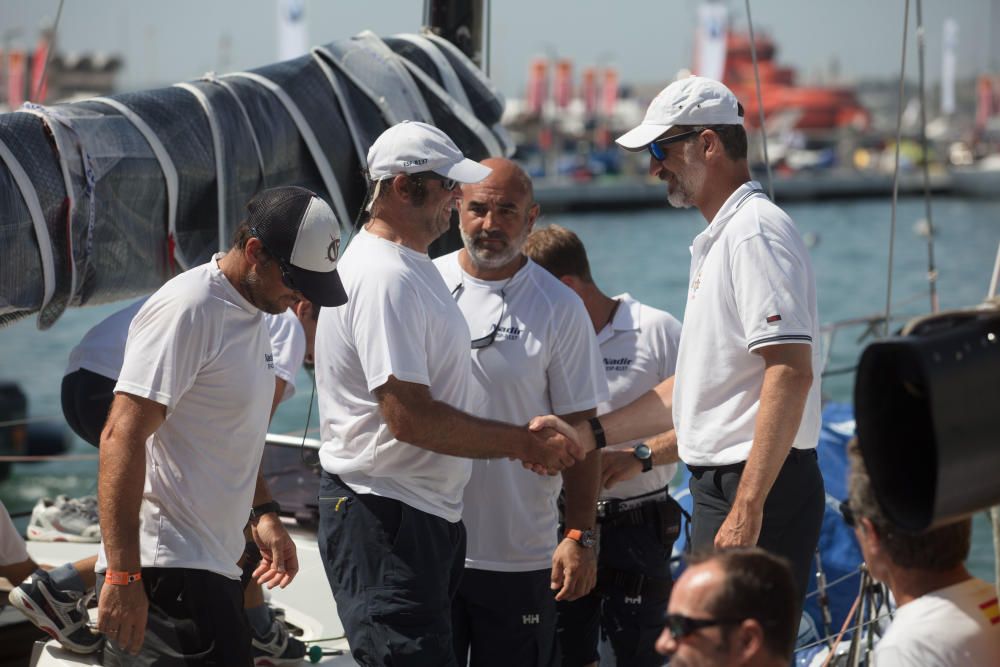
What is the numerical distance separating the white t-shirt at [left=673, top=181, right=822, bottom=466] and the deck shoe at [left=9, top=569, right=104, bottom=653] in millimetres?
1615

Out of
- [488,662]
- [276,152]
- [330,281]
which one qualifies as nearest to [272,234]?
[330,281]

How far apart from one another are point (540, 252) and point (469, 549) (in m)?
1.05

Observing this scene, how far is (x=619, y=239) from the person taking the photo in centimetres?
4456

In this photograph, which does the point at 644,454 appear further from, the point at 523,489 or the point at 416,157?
the point at 416,157

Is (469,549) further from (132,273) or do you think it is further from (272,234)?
(132,273)

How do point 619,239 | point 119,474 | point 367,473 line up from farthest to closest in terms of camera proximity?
point 619,239 → point 367,473 → point 119,474

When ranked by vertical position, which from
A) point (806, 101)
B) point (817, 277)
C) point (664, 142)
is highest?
point (664, 142)

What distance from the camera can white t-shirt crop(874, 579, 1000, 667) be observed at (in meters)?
2.08

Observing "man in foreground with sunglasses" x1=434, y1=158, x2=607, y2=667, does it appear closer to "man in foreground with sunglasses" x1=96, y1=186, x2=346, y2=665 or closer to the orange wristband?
"man in foreground with sunglasses" x1=96, y1=186, x2=346, y2=665

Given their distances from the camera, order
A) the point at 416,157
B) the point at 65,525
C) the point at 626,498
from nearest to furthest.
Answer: the point at 416,157
the point at 626,498
the point at 65,525

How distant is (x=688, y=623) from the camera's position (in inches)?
81.8

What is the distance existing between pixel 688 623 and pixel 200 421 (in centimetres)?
126

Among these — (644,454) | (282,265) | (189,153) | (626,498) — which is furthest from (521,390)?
(189,153)

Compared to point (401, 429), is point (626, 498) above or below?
below
